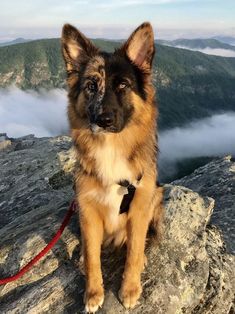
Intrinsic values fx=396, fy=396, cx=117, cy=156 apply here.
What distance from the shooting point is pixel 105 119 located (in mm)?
7367

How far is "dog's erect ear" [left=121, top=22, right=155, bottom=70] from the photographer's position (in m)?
7.76

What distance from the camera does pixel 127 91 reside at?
792 centimetres

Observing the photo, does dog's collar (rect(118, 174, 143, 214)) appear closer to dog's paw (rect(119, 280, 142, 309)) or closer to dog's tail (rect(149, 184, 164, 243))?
dog's tail (rect(149, 184, 164, 243))

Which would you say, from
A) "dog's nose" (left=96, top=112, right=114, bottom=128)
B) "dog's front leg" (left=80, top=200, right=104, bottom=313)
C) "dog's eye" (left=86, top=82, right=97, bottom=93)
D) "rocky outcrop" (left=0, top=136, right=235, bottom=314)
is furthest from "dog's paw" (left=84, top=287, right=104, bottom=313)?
"dog's eye" (left=86, top=82, right=97, bottom=93)

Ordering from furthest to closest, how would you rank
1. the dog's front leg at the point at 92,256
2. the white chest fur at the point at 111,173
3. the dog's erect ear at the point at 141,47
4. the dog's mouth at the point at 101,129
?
the white chest fur at the point at 111,173 < the dog's erect ear at the point at 141,47 < the dog's front leg at the point at 92,256 < the dog's mouth at the point at 101,129

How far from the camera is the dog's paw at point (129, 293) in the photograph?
7.67 metres

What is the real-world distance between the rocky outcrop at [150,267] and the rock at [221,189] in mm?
1470

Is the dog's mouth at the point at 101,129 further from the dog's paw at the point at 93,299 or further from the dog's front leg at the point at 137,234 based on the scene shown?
the dog's paw at the point at 93,299

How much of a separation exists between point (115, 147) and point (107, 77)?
143 centimetres

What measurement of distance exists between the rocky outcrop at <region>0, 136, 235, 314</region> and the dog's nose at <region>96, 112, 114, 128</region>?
10.5ft

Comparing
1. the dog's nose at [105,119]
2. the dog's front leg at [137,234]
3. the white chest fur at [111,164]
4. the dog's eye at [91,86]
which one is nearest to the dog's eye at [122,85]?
the dog's eye at [91,86]

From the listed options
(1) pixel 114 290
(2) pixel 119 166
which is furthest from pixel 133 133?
(1) pixel 114 290

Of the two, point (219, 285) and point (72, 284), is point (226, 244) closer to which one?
point (219, 285)

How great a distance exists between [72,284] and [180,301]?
225 centimetres
